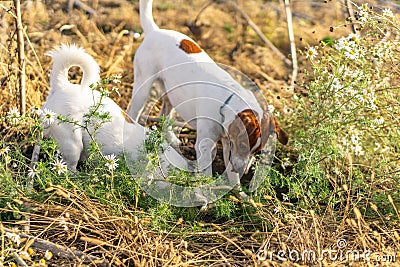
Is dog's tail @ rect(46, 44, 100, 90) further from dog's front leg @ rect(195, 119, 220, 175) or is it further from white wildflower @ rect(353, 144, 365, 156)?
white wildflower @ rect(353, 144, 365, 156)

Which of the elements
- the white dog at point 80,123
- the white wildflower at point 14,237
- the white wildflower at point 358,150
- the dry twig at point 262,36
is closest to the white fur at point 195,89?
the white dog at point 80,123

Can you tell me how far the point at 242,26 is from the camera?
8570 millimetres

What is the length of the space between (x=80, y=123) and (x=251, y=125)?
1.17 meters

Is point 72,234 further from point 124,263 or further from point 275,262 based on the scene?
point 275,262

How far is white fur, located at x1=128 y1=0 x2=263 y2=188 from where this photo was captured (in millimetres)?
4414

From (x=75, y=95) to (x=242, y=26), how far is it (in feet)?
15.0

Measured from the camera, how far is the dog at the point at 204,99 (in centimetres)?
423

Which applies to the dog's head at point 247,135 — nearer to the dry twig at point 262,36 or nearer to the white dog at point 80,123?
the white dog at point 80,123

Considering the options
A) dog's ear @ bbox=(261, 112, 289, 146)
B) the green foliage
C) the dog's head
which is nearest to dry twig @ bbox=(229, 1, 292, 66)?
the green foliage

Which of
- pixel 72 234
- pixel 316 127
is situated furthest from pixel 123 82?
pixel 72 234

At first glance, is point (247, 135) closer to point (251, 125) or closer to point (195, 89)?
point (251, 125)

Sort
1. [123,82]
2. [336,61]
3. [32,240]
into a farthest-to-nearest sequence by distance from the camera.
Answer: [123,82]
[336,61]
[32,240]

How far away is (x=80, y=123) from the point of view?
434 cm

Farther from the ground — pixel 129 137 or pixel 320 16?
pixel 129 137
